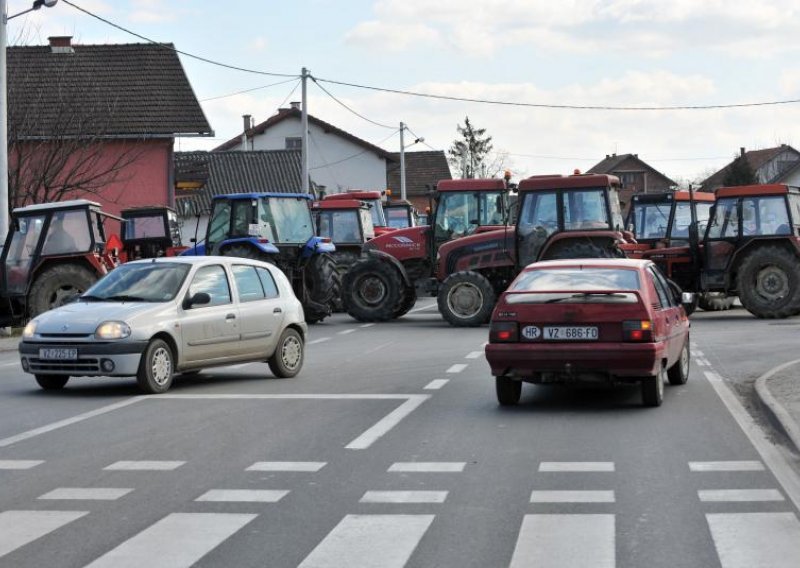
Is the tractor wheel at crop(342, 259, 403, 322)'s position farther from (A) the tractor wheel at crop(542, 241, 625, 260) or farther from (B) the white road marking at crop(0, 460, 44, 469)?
(B) the white road marking at crop(0, 460, 44, 469)

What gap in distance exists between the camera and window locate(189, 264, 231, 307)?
15.8m

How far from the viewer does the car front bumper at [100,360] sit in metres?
14.4

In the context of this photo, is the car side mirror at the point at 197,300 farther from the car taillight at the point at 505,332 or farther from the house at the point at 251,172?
the house at the point at 251,172

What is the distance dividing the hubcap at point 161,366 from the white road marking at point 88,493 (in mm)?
5745

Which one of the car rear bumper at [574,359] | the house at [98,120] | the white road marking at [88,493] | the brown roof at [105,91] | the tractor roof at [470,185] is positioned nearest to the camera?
the white road marking at [88,493]

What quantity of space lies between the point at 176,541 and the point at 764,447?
510 centimetres

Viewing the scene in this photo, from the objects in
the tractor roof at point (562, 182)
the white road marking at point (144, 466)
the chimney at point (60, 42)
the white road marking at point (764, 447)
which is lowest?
the white road marking at point (764, 447)

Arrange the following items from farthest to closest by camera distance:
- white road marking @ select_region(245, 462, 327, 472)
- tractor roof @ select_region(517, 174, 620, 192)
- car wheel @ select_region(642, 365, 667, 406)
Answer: tractor roof @ select_region(517, 174, 620, 192) < car wheel @ select_region(642, 365, 667, 406) < white road marking @ select_region(245, 462, 327, 472)

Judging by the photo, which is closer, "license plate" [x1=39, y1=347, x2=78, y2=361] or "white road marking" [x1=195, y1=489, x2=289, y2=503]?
"white road marking" [x1=195, y1=489, x2=289, y2=503]

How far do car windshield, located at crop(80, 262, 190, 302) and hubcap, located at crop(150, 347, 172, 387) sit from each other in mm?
647

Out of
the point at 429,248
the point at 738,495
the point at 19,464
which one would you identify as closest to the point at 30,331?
the point at 19,464

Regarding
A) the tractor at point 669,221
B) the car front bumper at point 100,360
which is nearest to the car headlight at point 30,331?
the car front bumper at point 100,360

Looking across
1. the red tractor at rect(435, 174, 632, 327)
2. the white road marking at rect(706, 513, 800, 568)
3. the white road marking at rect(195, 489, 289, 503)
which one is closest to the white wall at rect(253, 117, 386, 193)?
the red tractor at rect(435, 174, 632, 327)

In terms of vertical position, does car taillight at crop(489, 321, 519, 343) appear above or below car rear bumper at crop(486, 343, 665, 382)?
above
